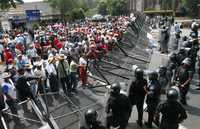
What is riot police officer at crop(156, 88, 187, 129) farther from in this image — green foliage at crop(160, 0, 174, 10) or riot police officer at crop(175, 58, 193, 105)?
green foliage at crop(160, 0, 174, 10)

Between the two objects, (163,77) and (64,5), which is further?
(64,5)

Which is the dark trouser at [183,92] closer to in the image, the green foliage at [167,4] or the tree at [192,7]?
the tree at [192,7]

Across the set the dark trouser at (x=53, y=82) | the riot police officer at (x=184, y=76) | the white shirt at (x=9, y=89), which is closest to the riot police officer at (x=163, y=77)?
the riot police officer at (x=184, y=76)

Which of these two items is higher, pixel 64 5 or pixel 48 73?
pixel 48 73

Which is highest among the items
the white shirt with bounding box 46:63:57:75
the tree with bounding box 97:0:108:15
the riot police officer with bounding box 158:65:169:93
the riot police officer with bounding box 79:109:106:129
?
the riot police officer with bounding box 79:109:106:129

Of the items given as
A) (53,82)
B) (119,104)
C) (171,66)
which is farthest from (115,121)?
(171,66)

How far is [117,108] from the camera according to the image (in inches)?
337

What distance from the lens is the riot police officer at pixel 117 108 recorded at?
8484 mm

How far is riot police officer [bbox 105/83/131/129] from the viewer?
8.48 m

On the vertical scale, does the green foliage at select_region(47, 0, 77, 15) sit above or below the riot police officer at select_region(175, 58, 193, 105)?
below

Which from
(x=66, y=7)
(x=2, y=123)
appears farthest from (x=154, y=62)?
(x=66, y=7)

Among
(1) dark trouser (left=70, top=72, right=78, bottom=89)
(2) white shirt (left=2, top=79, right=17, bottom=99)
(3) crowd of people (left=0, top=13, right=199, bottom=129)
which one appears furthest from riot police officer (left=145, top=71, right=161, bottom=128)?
(2) white shirt (left=2, top=79, right=17, bottom=99)

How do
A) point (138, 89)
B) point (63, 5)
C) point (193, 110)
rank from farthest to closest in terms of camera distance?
1. point (63, 5)
2. point (193, 110)
3. point (138, 89)

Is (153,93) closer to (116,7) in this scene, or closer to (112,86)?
(112,86)
